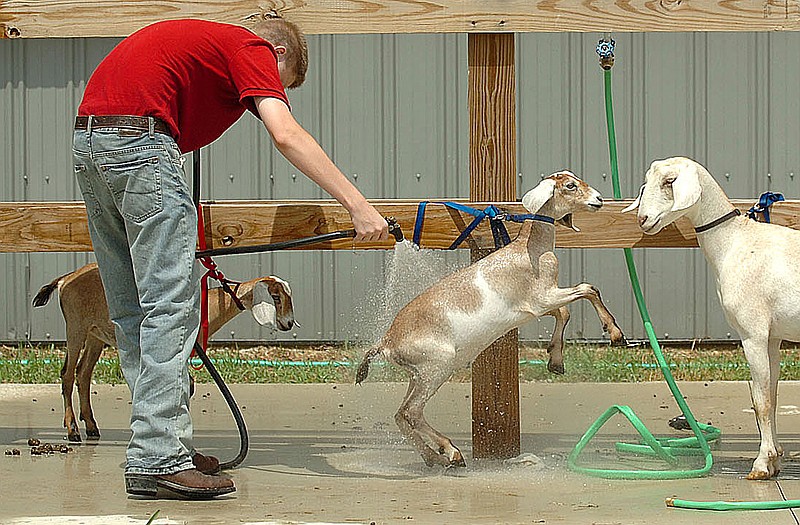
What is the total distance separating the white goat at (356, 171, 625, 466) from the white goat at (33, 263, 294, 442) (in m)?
1.24

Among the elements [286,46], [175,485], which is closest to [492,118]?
[286,46]

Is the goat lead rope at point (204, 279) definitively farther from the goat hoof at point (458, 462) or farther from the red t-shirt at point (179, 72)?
the goat hoof at point (458, 462)

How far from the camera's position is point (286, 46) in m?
4.45

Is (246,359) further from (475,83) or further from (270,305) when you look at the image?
(475,83)

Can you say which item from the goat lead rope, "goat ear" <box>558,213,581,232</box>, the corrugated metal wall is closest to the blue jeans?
the goat lead rope

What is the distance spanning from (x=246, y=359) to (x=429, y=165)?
5.79 ft

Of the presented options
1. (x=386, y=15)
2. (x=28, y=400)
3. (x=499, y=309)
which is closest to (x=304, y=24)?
(x=386, y=15)

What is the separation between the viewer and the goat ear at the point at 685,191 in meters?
4.53

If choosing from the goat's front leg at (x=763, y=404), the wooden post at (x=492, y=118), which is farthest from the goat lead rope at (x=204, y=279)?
the goat's front leg at (x=763, y=404)

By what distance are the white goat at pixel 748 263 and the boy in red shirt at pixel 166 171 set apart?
1055 mm

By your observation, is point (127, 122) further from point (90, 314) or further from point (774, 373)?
point (774, 373)

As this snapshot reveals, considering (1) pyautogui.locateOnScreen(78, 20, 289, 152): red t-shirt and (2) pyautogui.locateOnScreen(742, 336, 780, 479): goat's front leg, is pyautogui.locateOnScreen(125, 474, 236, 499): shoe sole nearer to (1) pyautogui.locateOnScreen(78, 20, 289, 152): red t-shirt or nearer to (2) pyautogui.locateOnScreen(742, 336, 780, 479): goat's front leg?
(1) pyautogui.locateOnScreen(78, 20, 289, 152): red t-shirt

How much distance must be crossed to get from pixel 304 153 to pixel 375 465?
145cm

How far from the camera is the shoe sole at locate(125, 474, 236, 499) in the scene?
168 inches
